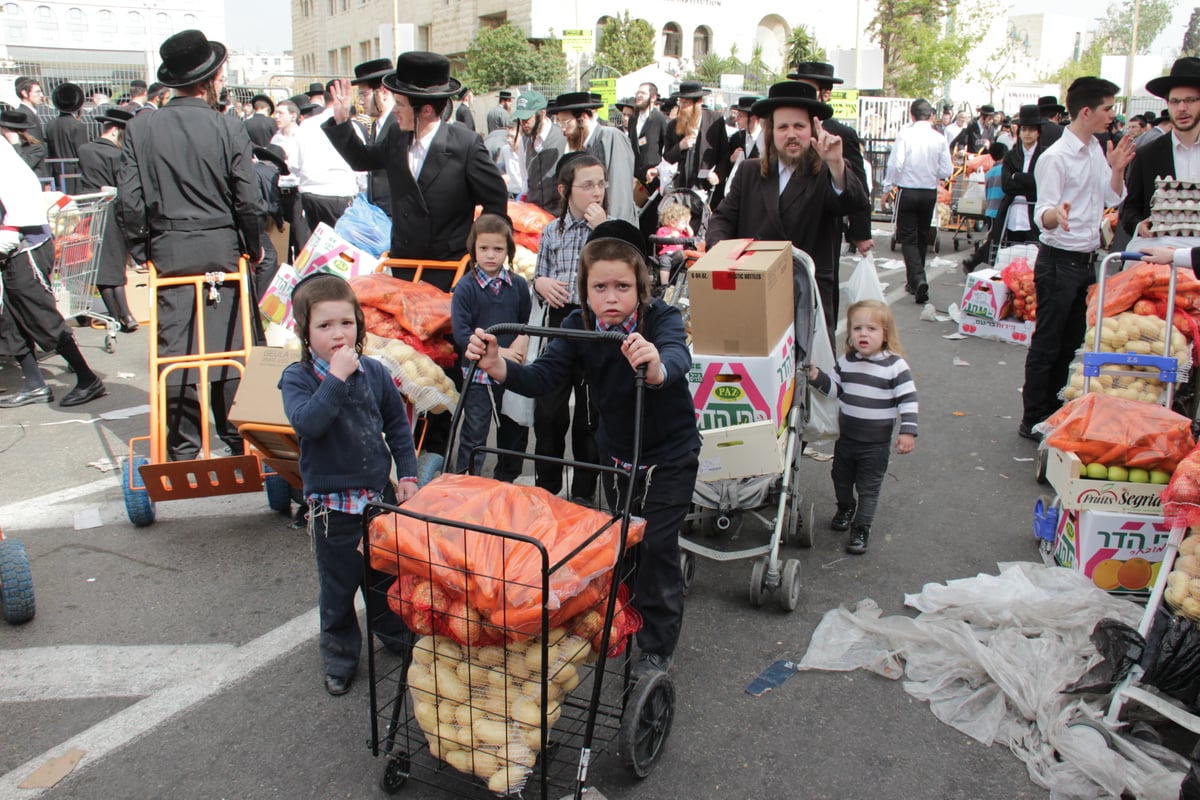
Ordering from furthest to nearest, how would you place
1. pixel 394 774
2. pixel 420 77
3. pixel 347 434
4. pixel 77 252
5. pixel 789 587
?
pixel 77 252 → pixel 420 77 → pixel 789 587 → pixel 347 434 → pixel 394 774

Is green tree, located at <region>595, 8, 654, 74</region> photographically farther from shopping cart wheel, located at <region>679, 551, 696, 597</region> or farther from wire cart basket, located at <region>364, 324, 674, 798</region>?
wire cart basket, located at <region>364, 324, 674, 798</region>

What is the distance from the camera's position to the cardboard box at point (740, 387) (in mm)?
4434

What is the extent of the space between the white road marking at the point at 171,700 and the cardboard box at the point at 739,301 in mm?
2269

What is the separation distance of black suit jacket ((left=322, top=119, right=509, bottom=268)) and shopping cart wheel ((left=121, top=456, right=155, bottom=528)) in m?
2.00

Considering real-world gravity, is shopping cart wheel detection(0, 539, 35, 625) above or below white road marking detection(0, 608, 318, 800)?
above

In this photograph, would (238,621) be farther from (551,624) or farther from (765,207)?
(765,207)

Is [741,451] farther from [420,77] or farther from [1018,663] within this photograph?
[420,77]

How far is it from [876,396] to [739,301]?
116 centimetres

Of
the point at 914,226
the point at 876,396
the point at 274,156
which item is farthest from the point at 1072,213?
the point at 274,156

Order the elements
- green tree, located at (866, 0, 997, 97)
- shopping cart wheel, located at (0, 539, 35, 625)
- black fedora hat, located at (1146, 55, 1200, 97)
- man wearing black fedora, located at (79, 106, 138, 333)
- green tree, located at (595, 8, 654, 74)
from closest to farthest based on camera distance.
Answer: shopping cart wheel, located at (0, 539, 35, 625) < black fedora hat, located at (1146, 55, 1200, 97) < man wearing black fedora, located at (79, 106, 138, 333) < green tree, located at (866, 0, 997, 97) < green tree, located at (595, 8, 654, 74)

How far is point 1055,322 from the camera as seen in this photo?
6.53 meters

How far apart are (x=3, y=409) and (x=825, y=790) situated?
713 centimetres

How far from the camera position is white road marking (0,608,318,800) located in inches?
135

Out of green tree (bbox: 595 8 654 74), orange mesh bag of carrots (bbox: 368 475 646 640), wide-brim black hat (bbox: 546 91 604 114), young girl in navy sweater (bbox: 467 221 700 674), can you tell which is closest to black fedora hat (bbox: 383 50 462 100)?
young girl in navy sweater (bbox: 467 221 700 674)
